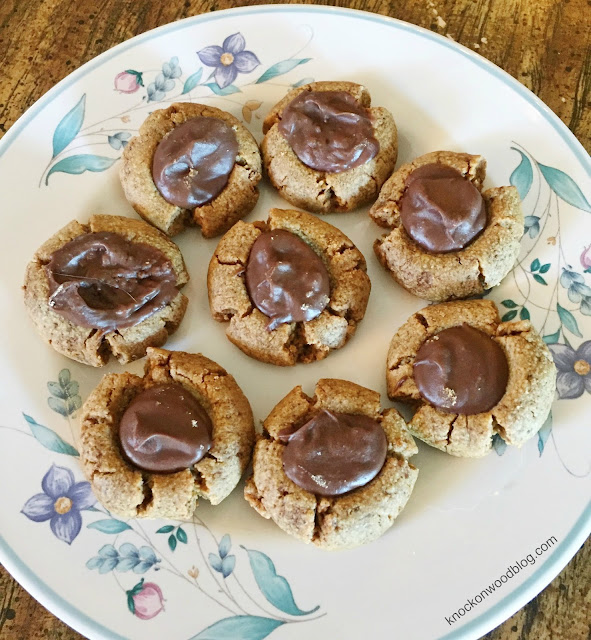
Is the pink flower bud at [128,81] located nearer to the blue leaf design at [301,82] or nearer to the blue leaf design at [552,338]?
the blue leaf design at [301,82]

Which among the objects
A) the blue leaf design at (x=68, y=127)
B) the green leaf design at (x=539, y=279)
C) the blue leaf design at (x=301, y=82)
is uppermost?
the blue leaf design at (x=301, y=82)

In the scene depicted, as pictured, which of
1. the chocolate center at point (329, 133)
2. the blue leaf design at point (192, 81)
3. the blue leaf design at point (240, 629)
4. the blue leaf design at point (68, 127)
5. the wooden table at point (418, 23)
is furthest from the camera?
the wooden table at point (418, 23)

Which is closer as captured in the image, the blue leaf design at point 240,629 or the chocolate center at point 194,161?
the blue leaf design at point 240,629

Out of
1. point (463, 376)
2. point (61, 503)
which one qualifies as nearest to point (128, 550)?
point (61, 503)

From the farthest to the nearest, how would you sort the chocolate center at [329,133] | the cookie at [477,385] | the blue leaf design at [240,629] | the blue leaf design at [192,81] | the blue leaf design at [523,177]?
the blue leaf design at [192,81] < the blue leaf design at [523,177] < the chocolate center at [329,133] < the cookie at [477,385] < the blue leaf design at [240,629]

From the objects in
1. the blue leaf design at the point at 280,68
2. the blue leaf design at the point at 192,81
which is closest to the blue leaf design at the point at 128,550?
the blue leaf design at the point at 192,81

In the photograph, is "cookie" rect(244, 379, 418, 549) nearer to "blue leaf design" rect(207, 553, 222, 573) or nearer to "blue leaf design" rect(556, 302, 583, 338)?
"blue leaf design" rect(207, 553, 222, 573)
